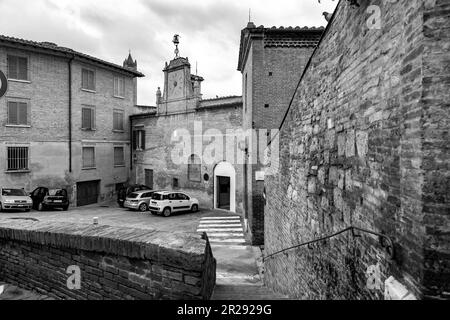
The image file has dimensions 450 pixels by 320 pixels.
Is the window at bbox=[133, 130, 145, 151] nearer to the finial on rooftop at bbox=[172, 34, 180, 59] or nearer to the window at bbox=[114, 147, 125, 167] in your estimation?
the window at bbox=[114, 147, 125, 167]

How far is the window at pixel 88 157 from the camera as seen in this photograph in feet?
76.9

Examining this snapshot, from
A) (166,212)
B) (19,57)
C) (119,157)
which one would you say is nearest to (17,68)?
(19,57)

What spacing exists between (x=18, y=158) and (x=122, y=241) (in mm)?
20413

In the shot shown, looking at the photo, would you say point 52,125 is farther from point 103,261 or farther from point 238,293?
point 238,293

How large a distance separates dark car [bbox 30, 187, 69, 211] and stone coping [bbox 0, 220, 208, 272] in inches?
641

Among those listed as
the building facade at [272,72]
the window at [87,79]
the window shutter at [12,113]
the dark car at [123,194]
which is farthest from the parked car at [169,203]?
the window at [87,79]

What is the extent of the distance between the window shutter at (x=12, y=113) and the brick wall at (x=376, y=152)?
20.5 m

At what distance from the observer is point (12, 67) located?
1994 centimetres

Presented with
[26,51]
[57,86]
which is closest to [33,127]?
[57,86]

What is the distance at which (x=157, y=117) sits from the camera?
25.4 metres

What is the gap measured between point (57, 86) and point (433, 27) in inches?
931

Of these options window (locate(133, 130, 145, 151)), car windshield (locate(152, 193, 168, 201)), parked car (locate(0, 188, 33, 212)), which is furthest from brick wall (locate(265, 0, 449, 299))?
window (locate(133, 130, 145, 151))

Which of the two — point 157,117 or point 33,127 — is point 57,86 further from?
point 157,117
